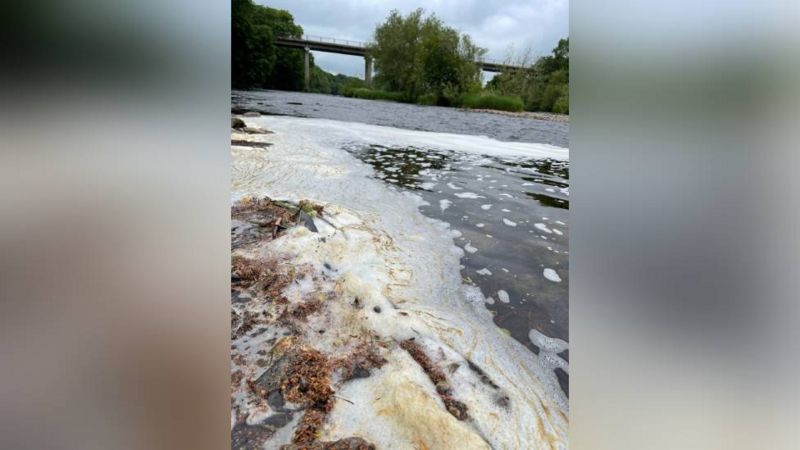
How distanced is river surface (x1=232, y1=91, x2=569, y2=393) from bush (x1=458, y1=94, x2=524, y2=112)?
0.14ft

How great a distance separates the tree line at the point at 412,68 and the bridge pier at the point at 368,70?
0.09 feet

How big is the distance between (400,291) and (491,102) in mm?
977

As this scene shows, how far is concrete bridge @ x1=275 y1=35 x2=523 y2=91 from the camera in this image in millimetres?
1604

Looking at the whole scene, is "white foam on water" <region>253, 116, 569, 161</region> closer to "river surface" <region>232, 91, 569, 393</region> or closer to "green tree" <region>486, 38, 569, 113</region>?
"river surface" <region>232, 91, 569, 393</region>

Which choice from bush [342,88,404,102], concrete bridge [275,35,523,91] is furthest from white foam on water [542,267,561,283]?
bush [342,88,404,102]

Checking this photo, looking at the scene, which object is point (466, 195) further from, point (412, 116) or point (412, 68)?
point (412, 68)

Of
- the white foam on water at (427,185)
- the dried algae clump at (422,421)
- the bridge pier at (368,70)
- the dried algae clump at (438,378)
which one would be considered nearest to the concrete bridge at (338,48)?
the bridge pier at (368,70)

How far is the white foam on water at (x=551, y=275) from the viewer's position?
5.05ft

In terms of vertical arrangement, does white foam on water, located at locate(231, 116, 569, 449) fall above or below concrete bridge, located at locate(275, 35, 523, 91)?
below

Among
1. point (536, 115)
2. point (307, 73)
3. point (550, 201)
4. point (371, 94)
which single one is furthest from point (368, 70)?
point (550, 201)

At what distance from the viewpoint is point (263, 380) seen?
1.23 m
